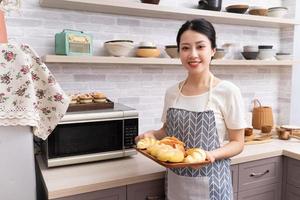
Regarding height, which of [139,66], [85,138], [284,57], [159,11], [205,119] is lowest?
[85,138]

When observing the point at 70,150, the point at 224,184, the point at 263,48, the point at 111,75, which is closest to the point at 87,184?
the point at 70,150

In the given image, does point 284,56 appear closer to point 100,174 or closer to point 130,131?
point 130,131

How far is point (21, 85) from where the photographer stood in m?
1.31

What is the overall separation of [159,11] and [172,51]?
29 centimetres

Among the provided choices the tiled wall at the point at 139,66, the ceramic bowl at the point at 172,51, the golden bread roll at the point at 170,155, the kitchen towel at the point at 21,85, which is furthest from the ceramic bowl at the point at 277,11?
the kitchen towel at the point at 21,85

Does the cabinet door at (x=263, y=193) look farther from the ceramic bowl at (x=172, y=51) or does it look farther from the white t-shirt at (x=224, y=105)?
the ceramic bowl at (x=172, y=51)

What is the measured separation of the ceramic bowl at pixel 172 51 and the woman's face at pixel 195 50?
766 millimetres

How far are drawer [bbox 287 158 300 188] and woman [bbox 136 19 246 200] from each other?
82 centimetres

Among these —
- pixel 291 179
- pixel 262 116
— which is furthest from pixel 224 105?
pixel 262 116

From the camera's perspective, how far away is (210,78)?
1.50 meters

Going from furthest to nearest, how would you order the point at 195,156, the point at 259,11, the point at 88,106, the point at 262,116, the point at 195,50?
the point at 262,116
the point at 259,11
the point at 88,106
the point at 195,50
the point at 195,156

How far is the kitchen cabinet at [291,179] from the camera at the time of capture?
2.07 m

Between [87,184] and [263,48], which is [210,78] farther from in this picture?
[263,48]

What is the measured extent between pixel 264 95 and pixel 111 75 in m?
1.52
